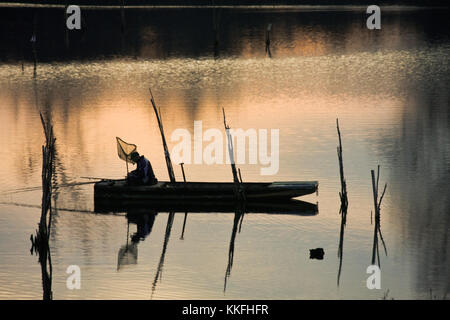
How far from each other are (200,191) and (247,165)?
4725mm

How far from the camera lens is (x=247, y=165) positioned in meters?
27.2

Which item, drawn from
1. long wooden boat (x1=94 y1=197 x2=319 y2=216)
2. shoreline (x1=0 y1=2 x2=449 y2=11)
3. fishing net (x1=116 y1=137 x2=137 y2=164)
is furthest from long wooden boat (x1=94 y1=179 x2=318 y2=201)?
shoreline (x1=0 y1=2 x2=449 y2=11)

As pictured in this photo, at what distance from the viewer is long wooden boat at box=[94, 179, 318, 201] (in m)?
22.5

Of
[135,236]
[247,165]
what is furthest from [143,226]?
[247,165]

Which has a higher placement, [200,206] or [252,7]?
[252,7]

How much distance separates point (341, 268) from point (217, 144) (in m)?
13.3

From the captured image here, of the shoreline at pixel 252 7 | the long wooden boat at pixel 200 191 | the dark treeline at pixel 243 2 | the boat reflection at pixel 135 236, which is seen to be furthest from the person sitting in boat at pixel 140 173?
the shoreline at pixel 252 7

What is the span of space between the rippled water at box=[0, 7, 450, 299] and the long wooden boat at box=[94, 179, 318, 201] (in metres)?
0.58

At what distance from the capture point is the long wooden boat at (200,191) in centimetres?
2247

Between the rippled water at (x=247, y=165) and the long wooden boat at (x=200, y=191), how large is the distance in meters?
0.58

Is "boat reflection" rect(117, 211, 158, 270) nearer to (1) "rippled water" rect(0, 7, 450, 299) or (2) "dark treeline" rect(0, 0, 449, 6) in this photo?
(1) "rippled water" rect(0, 7, 450, 299)

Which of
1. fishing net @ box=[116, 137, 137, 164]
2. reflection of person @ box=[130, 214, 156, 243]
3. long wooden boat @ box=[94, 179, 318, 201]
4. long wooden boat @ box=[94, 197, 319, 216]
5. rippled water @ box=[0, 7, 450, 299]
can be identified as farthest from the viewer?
fishing net @ box=[116, 137, 137, 164]

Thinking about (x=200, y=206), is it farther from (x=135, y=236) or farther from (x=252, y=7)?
(x=252, y=7)
